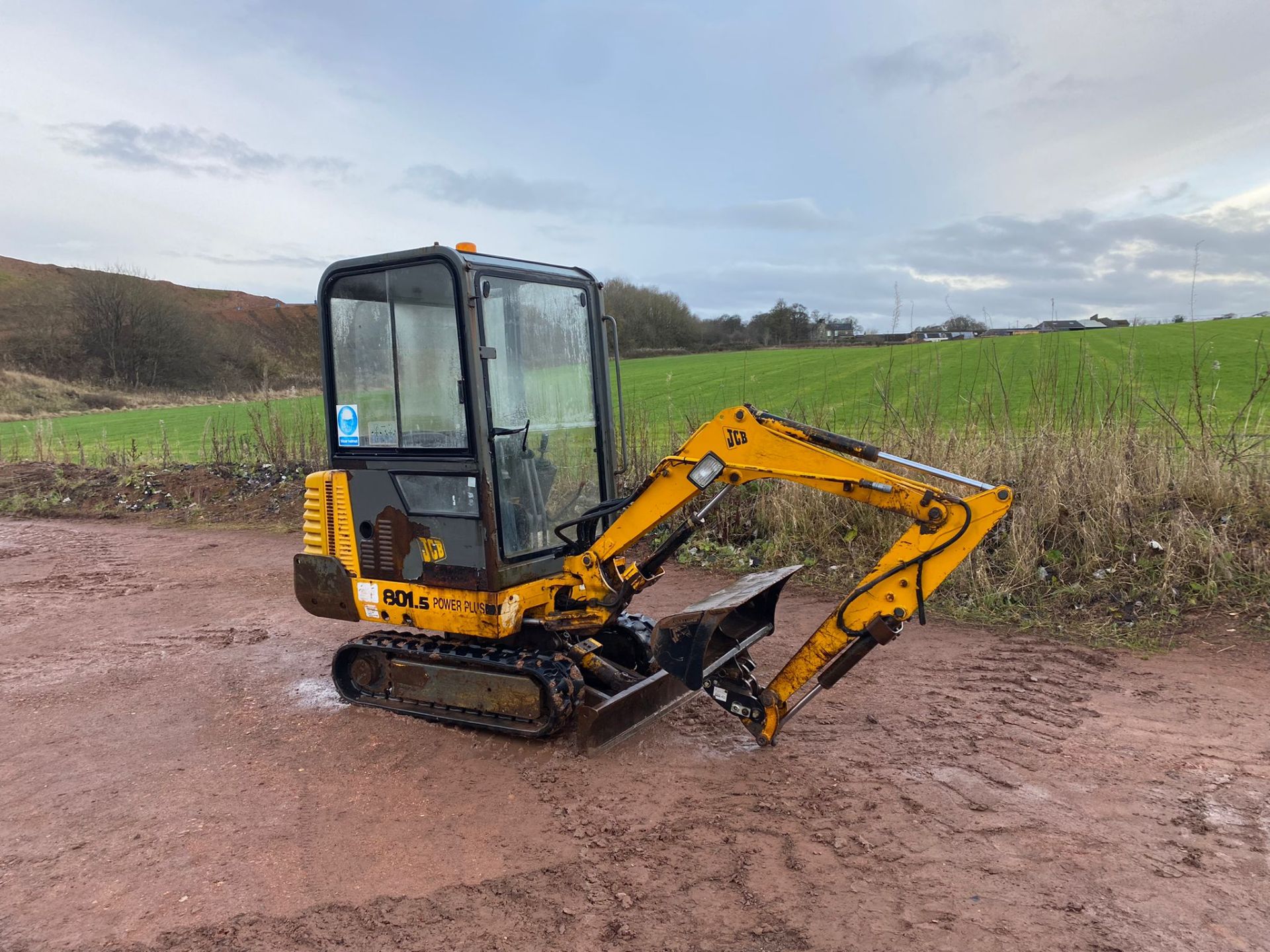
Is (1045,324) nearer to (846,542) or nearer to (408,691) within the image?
(846,542)

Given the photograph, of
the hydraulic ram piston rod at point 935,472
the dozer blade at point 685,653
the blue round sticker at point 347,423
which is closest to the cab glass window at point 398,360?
the blue round sticker at point 347,423

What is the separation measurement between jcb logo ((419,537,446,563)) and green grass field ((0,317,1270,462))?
6.09m

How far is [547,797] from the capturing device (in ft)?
13.8

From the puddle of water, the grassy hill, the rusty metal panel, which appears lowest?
the puddle of water

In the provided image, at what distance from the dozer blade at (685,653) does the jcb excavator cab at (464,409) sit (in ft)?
2.85

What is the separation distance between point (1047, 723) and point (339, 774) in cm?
397

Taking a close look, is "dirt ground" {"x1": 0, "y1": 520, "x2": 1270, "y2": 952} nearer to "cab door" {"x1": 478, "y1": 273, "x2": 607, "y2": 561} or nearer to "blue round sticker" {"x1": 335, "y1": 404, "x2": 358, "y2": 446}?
"cab door" {"x1": 478, "y1": 273, "x2": 607, "y2": 561}

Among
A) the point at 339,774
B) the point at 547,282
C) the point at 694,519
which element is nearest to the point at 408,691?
the point at 339,774

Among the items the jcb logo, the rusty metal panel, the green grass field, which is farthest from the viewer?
the green grass field

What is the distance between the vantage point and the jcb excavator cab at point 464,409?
4.68 metres

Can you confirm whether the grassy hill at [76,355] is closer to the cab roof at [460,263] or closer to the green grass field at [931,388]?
the green grass field at [931,388]

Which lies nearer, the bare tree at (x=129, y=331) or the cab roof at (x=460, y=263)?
the cab roof at (x=460, y=263)

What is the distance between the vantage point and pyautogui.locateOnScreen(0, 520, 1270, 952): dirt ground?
3193 millimetres

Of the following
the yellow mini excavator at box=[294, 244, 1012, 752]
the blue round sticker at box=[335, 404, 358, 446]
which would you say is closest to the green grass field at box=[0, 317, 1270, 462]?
the yellow mini excavator at box=[294, 244, 1012, 752]
